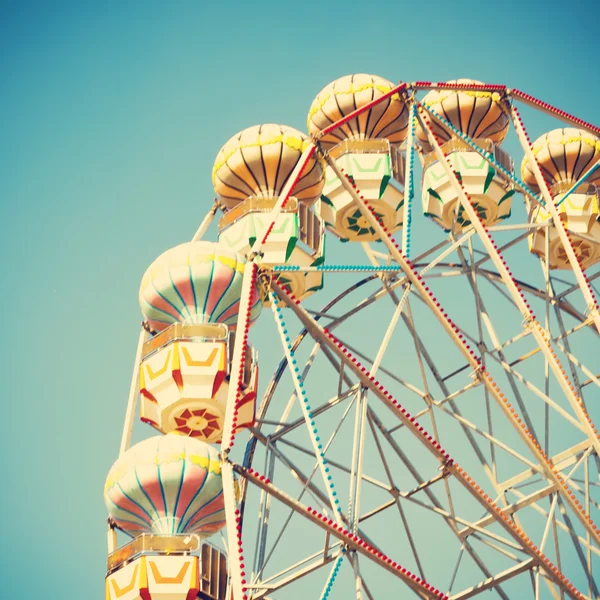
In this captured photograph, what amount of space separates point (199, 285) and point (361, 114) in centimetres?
629

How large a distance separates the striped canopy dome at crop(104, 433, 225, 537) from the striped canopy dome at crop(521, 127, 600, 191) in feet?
39.1

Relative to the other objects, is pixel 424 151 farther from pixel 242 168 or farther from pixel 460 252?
pixel 242 168

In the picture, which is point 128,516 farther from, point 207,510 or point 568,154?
point 568,154

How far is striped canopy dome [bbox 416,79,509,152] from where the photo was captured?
27484 millimetres

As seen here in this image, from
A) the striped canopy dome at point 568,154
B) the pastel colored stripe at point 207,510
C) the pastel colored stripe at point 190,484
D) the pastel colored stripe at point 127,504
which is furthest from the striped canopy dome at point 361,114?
the pastel colored stripe at point 127,504

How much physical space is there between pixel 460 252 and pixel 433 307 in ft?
17.7

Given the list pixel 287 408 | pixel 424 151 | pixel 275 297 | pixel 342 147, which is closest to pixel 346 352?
pixel 275 297

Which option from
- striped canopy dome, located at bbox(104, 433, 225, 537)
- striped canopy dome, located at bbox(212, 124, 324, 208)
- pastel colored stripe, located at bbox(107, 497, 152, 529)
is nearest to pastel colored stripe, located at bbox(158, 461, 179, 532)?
striped canopy dome, located at bbox(104, 433, 225, 537)

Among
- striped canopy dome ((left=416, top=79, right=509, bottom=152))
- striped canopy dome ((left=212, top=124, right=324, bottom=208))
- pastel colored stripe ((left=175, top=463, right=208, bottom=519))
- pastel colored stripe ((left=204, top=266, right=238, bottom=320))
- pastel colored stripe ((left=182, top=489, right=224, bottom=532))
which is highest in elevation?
striped canopy dome ((left=416, top=79, right=509, bottom=152))

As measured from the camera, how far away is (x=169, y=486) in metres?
20.8

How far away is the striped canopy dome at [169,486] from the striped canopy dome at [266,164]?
6152mm

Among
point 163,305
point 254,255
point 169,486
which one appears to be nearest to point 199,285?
point 163,305

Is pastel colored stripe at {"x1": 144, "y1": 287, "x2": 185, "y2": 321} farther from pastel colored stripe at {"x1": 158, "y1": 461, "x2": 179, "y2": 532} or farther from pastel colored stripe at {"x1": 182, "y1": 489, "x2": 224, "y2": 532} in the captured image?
pastel colored stripe at {"x1": 182, "y1": 489, "x2": 224, "y2": 532}

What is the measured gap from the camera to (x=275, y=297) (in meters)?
19.7
